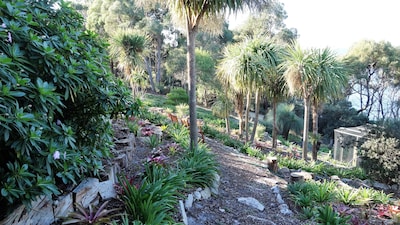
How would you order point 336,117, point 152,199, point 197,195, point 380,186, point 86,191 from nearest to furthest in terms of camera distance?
point 86,191, point 152,199, point 197,195, point 380,186, point 336,117

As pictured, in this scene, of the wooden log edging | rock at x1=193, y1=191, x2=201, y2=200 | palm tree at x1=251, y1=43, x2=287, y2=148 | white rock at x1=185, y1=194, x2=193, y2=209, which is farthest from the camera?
palm tree at x1=251, y1=43, x2=287, y2=148

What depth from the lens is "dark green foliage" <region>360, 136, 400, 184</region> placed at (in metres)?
8.10

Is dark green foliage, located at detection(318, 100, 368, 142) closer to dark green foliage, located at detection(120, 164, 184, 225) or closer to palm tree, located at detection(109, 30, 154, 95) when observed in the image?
palm tree, located at detection(109, 30, 154, 95)

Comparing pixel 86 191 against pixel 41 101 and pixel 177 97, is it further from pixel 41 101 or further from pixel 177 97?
pixel 177 97

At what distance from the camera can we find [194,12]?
499cm

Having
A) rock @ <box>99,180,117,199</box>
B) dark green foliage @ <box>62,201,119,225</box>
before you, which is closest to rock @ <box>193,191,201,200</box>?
rock @ <box>99,180,117,199</box>

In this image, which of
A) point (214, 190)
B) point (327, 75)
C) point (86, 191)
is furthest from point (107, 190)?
point (327, 75)

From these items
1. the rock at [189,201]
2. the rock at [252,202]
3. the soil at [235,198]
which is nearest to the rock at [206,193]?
the soil at [235,198]

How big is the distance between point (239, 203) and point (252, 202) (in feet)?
0.86

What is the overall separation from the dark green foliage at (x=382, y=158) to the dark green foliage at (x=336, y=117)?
15313mm

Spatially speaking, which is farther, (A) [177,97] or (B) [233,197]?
(A) [177,97]


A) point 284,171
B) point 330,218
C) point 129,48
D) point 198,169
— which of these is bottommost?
point 284,171

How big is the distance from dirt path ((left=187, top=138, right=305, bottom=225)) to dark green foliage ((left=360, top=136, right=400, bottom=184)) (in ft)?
12.7

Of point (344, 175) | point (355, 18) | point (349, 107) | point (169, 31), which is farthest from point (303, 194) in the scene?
point (355, 18)
